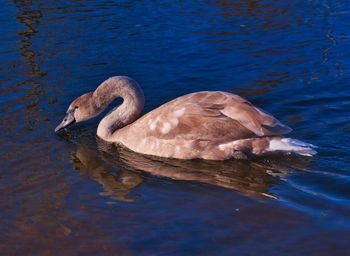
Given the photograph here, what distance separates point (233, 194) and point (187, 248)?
1234mm

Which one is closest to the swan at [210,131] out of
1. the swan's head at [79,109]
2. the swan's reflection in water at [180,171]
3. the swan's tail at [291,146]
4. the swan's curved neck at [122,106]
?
the swan's tail at [291,146]

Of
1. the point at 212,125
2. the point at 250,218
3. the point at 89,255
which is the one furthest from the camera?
the point at 212,125

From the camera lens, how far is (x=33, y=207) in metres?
6.38

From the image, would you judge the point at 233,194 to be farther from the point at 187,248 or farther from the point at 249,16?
the point at 249,16

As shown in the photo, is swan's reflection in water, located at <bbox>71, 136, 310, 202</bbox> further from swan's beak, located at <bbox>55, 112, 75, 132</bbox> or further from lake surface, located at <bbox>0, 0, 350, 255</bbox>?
swan's beak, located at <bbox>55, 112, 75, 132</bbox>

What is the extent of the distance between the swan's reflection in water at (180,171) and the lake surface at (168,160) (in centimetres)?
2

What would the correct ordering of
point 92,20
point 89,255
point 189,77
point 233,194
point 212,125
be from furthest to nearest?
point 92,20
point 189,77
point 212,125
point 233,194
point 89,255

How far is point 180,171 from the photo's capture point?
7266 millimetres

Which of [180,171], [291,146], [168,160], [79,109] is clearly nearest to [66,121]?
[79,109]

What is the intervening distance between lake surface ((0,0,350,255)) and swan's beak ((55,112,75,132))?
0.12 metres

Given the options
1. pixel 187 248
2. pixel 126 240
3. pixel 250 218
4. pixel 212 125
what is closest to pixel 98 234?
pixel 126 240

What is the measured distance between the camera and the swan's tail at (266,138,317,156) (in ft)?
23.5

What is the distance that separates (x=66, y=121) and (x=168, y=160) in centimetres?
163

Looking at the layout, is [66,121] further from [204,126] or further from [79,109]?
[204,126]
